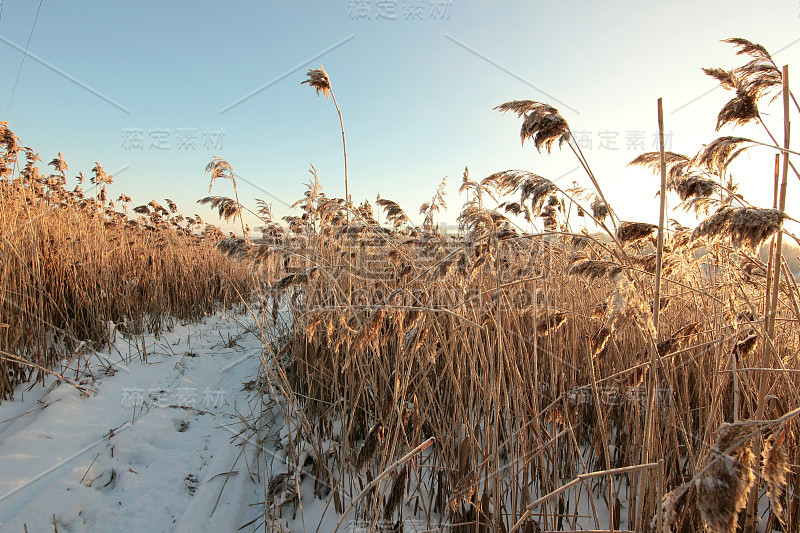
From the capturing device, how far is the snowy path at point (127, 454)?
1793 mm

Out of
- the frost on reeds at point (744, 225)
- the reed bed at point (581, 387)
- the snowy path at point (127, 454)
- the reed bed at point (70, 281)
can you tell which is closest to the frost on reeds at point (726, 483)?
the reed bed at point (581, 387)

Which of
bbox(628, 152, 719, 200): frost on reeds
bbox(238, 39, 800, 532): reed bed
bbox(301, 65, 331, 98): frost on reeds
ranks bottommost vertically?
bbox(238, 39, 800, 532): reed bed

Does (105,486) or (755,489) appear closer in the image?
(755,489)

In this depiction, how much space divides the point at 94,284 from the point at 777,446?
205 inches

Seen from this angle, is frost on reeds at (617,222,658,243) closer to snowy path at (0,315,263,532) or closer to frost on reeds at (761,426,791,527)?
frost on reeds at (761,426,791,527)

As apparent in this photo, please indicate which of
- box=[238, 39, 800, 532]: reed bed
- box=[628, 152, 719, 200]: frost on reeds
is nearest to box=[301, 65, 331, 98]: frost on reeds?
box=[238, 39, 800, 532]: reed bed

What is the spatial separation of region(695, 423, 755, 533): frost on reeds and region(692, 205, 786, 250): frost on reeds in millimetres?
554

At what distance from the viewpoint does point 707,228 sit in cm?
106

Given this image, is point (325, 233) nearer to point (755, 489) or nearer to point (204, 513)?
point (204, 513)

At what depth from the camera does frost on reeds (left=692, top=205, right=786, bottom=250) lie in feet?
3.05

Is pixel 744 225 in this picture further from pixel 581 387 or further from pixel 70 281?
pixel 70 281

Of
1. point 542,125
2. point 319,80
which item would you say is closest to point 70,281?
point 319,80

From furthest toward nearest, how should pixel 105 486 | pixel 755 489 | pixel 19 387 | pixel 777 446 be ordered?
1. pixel 19 387
2. pixel 105 486
3. pixel 755 489
4. pixel 777 446

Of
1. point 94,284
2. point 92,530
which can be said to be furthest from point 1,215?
point 92,530
